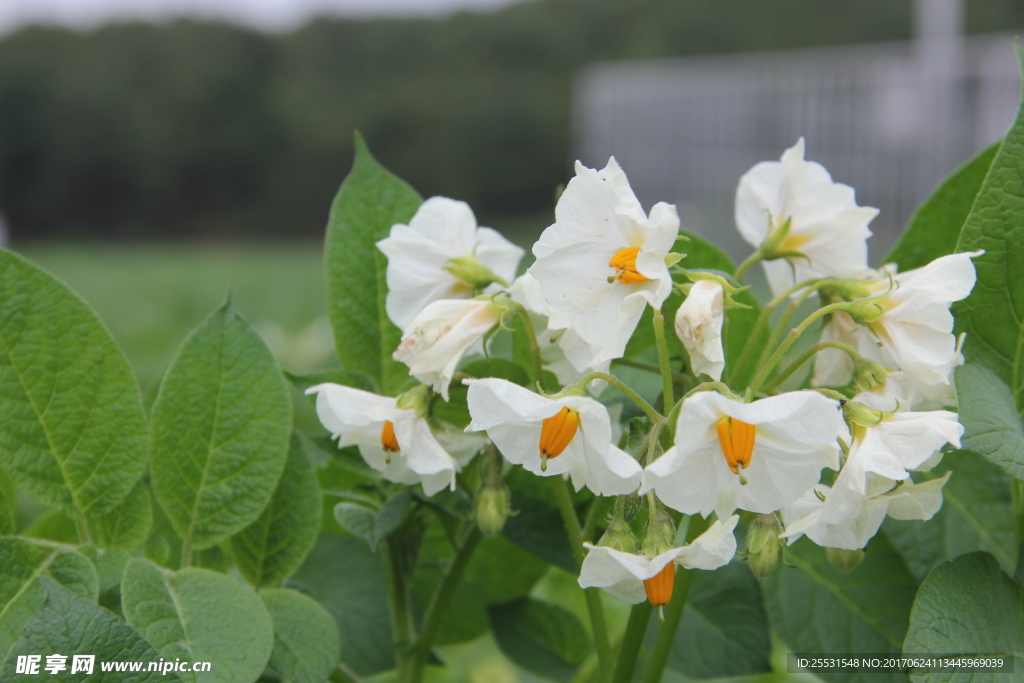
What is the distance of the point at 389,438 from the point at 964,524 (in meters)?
0.36

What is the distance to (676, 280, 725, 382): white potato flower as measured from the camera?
0.44 metres

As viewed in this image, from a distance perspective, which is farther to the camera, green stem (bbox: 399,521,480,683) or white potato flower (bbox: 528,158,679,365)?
green stem (bbox: 399,521,480,683)

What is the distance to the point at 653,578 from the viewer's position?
1.40 feet

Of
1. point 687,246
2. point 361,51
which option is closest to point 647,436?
point 687,246

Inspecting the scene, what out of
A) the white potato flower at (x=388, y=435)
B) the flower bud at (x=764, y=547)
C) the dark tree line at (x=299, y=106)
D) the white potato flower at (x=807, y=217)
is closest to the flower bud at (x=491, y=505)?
the white potato flower at (x=388, y=435)

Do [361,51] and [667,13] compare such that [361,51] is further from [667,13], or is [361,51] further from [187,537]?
[187,537]

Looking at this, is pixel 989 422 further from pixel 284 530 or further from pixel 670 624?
pixel 284 530

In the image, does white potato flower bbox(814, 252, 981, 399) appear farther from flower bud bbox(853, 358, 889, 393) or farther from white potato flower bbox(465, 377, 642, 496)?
white potato flower bbox(465, 377, 642, 496)

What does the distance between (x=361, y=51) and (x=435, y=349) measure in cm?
2404

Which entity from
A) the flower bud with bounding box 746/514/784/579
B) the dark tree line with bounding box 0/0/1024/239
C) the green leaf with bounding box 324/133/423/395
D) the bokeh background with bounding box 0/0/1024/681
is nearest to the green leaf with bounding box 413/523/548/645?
the green leaf with bounding box 324/133/423/395

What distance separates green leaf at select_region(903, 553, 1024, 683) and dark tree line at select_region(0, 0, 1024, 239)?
815 inches

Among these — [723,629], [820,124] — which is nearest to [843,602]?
[723,629]

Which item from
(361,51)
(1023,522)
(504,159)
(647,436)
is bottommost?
(504,159)

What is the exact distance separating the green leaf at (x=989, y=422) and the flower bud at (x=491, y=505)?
0.22 metres
